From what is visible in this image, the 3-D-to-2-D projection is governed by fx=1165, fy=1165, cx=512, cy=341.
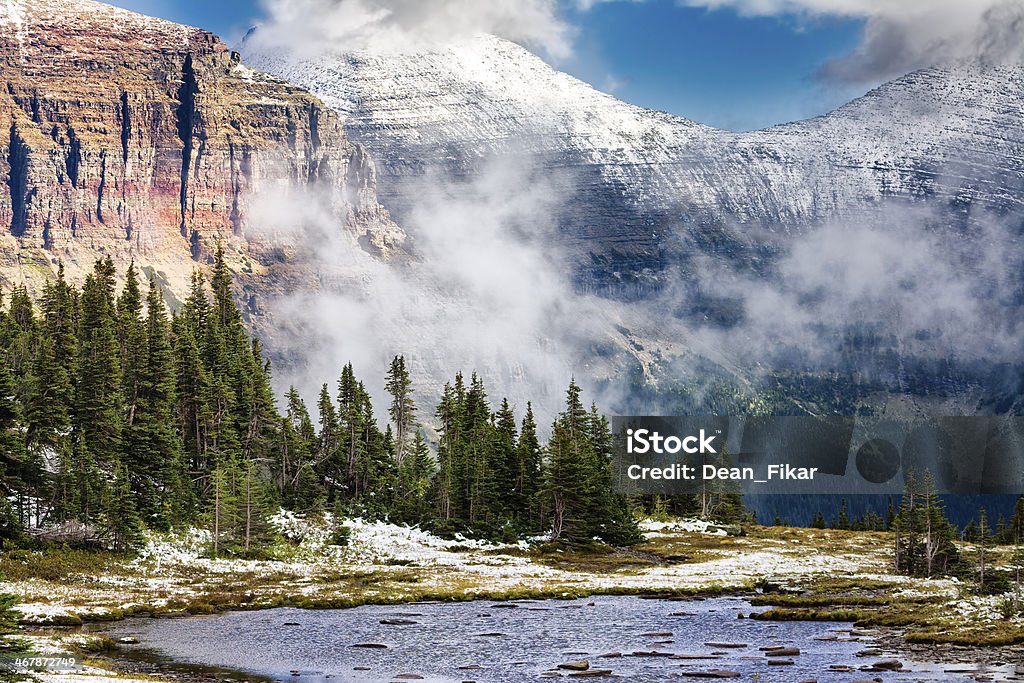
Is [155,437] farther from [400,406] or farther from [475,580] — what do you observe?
[400,406]

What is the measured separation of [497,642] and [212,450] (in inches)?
2703

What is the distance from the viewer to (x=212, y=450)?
126 m

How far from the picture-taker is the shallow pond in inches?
2149

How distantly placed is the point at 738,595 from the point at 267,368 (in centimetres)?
9212

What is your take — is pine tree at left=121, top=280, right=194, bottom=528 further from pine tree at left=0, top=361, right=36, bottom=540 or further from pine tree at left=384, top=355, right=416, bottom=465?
pine tree at left=384, top=355, right=416, bottom=465

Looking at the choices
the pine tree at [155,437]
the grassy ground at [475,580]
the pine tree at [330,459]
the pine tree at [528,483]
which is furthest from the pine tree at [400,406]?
the grassy ground at [475,580]

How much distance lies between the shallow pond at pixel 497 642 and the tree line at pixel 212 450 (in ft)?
94.0

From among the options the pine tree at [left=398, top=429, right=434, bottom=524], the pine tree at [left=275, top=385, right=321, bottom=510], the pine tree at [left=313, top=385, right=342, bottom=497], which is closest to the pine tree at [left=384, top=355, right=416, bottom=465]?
the pine tree at [left=398, top=429, right=434, bottom=524]

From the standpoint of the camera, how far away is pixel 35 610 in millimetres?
69375

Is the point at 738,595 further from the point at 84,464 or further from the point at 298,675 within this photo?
the point at 84,464

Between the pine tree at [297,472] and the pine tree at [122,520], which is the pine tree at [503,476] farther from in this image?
the pine tree at [122,520]

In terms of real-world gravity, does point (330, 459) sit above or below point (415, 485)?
above

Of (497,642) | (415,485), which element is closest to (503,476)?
(415,485)

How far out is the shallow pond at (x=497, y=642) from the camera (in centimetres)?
5459
